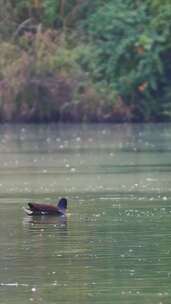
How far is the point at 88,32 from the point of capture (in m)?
62.8

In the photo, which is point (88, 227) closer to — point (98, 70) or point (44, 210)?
point (44, 210)

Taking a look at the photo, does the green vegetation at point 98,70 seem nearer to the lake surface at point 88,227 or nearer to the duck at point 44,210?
the lake surface at point 88,227

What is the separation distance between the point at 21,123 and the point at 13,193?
110 ft

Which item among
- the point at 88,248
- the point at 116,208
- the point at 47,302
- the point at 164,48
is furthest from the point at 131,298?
the point at 164,48

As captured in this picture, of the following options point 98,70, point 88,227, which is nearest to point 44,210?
point 88,227

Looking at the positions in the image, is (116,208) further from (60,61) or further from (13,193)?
(60,61)

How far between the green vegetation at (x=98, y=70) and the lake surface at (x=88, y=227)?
18998 millimetres

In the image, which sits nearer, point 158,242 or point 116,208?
point 158,242

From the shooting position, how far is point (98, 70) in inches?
2410

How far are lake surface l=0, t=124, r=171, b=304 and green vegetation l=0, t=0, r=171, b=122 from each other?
1900 cm

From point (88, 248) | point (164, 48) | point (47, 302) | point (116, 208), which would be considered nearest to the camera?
point (47, 302)

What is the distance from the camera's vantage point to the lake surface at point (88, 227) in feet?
49.7

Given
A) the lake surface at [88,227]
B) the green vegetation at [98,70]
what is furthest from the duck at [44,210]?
the green vegetation at [98,70]

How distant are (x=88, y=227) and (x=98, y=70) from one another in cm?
4068
